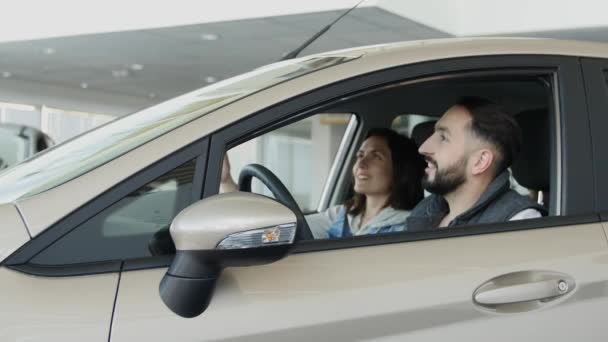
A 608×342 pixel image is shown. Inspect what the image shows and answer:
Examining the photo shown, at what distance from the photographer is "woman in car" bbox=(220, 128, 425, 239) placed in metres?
3.01

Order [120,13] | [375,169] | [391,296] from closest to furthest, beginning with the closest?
[391,296] < [375,169] < [120,13]

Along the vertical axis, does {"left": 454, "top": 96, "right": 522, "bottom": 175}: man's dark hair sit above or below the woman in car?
above

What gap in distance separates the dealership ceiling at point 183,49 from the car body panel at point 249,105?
706cm

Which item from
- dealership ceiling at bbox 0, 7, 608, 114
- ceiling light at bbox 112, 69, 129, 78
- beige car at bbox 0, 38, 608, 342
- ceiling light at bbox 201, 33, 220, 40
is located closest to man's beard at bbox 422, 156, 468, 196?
beige car at bbox 0, 38, 608, 342

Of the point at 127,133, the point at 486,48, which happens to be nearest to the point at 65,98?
the point at 127,133

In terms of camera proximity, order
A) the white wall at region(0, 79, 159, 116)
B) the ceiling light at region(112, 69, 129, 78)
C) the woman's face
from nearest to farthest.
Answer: the woman's face < the ceiling light at region(112, 69, 129, 78) < the white wall at region(0, 79, 159, 116)

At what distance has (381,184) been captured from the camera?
3.14m

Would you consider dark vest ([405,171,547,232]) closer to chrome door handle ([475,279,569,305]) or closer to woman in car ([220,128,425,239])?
chrome door handle ([475,279,569,305])

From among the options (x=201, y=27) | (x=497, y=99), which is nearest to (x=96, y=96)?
(x=201, y=27)

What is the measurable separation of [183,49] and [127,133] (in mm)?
15371

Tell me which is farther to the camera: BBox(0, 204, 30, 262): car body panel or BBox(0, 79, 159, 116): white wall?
BBox(0, 79, 159, 116): white wall

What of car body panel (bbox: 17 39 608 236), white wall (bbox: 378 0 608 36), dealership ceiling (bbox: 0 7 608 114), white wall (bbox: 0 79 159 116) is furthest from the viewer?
white wall (bbox: 0 79 159 116)

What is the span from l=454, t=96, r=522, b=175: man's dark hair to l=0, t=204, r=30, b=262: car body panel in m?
1.30

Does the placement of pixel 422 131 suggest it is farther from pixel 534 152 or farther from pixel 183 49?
pixel 183 49
